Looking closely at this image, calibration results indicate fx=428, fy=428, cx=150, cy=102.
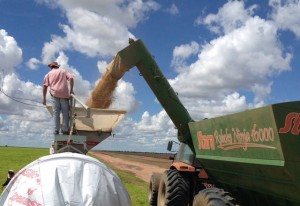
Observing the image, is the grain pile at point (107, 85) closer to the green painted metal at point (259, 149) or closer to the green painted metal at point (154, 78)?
the green painted metal at point (154, 78)

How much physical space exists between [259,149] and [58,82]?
4.60 metres

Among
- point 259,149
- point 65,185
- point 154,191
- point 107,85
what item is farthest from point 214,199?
point 154,191

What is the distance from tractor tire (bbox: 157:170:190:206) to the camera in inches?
339

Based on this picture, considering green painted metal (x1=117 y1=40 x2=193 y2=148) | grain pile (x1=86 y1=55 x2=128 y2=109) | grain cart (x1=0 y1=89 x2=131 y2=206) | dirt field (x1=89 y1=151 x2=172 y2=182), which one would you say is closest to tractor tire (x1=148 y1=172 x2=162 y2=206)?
green painted metal (x1=117 y1=40 x2=193 y2=148)

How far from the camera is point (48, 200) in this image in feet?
11.3

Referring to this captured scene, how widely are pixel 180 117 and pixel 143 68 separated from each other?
1531 mm

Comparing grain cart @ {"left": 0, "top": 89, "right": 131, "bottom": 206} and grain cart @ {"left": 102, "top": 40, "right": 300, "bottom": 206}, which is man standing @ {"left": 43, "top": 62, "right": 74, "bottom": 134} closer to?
grain cart @ {"left": 102, "top": 40, "right": 300, "bottom": 206}

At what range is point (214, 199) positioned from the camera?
618 cm

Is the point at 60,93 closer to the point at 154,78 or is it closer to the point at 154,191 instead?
the point at 154,78

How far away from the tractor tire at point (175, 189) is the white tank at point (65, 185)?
→ 474 cm

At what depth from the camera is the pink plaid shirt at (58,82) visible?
8.26m

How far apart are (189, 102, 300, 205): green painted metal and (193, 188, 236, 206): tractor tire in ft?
1.02

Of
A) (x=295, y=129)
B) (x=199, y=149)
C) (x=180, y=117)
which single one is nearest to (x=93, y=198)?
(x=295, y=129)

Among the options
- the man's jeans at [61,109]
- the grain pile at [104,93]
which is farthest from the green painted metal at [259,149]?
the grain pile at [104,93]
